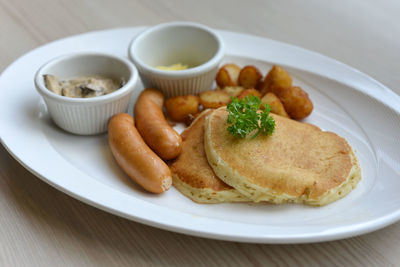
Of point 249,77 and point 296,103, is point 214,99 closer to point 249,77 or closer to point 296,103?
point 249,77

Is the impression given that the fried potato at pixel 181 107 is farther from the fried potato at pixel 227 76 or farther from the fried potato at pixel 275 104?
the fried potato at pixel 275 104

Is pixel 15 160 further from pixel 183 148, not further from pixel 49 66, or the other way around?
pixel 183 148

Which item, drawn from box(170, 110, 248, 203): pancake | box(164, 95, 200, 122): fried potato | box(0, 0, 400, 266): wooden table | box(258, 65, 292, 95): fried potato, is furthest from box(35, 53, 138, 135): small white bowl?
box(258, 65, 292, 95): fried potato

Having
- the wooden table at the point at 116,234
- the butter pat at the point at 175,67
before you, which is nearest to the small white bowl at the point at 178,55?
the butter pat at the point at 175,67

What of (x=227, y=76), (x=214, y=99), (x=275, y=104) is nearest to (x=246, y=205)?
(x=275, y=104)

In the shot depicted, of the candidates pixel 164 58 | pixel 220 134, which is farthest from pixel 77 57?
pixel 220 134
